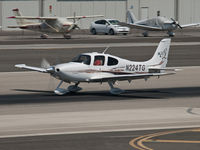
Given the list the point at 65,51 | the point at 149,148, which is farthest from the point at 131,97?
the point at 65,51

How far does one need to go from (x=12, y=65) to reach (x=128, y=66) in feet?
54.7

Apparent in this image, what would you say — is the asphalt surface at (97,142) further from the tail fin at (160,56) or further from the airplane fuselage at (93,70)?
the tail fin at (160,56)

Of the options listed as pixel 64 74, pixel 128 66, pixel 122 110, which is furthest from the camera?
pixel 128 66

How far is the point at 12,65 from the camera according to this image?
42500 millimetres

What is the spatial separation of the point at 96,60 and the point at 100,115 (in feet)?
17.0

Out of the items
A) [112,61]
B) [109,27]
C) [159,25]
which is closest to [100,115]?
[112,61]

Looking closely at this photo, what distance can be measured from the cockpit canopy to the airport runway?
1.47 meters

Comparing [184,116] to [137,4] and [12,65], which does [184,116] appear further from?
[137,4]

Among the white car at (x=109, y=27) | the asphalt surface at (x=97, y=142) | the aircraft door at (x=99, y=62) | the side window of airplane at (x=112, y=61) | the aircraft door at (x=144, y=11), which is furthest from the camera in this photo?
the aircraft door at (x=144, y=11)

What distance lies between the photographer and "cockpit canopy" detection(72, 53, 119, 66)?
1048 inches

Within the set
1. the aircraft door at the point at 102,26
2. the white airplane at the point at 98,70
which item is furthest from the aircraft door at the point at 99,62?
the aircraft door at the point at 102,26

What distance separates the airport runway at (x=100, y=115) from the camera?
17.1 meters

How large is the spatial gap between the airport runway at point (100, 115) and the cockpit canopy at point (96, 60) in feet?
4.83

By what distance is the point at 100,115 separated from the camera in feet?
72.3
